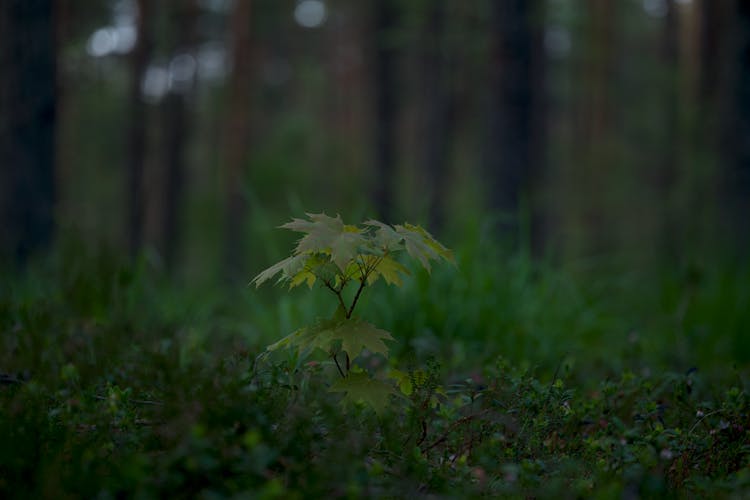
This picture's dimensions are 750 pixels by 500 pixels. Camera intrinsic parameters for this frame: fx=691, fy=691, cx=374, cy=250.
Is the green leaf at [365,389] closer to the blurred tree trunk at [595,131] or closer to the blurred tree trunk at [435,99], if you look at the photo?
the blurred tree trunk at [435,99]

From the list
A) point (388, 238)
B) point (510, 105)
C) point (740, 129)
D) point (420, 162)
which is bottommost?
point (420, 162)

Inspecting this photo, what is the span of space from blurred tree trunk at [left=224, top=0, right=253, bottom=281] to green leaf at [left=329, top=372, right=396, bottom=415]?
1395cm

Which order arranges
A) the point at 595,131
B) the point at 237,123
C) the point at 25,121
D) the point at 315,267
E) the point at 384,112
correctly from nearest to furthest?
the point at 315,267 → the point at 25,121 → the point at 384,112 → the point at 237,123 → the point at 595,131

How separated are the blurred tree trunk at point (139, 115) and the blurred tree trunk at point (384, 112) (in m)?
5.72

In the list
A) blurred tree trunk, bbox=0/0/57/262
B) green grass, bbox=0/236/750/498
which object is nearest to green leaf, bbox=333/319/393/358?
green grass, bbox=0/236/750/498

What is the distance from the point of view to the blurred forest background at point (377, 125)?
6676mm

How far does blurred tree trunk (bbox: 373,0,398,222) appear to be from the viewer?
588 inches

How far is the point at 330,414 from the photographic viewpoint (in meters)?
2.12

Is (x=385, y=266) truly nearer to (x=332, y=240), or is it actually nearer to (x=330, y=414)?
(x=332, y=240)

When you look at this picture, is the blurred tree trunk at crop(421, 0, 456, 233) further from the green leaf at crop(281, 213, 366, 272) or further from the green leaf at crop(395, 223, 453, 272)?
the green leaf at crop(281, 213, 366, 272)

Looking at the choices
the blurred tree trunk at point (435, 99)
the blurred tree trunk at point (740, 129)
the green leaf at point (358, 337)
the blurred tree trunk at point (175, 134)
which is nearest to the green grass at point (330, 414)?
the green leaf at point (358, 337)

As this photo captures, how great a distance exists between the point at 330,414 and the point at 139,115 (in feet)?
53.7

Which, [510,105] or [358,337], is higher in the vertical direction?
[510,105]

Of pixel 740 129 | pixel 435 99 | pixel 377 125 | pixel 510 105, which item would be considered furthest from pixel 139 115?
pixel 740 129
